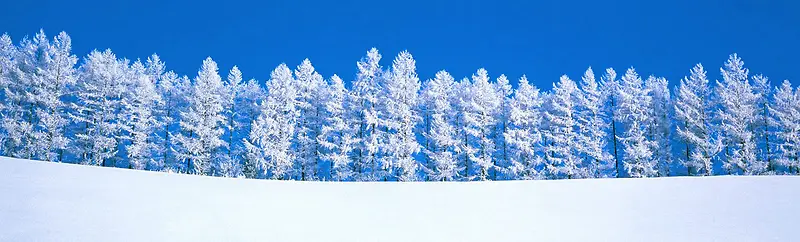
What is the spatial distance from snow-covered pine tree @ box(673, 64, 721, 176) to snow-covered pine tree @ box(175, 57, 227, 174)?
26.4 m

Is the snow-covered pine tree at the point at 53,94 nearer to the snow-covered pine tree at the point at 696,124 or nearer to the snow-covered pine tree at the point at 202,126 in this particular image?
the snow-covered pine tree at the point at 202,126

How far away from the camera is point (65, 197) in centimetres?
1076

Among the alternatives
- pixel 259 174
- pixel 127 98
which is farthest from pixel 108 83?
pixel 259 174

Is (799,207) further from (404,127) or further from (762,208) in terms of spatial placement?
(404,127)

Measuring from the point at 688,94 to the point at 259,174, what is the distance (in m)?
25.1

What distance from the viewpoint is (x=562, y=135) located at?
29.8m

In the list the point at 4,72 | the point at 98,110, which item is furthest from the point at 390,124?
the point at 4,72

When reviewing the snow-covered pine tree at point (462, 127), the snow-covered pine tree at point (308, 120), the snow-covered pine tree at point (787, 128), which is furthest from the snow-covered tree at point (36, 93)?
the snow-covered pine tree at point (787, 128)

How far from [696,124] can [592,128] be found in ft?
19.7

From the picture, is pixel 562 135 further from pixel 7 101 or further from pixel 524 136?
pixel 7 101

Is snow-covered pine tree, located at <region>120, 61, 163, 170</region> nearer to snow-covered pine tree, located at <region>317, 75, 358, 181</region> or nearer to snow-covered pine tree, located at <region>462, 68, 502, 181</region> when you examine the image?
snow-covered pine tree, located at <region>317, 75, 358, 181</region>

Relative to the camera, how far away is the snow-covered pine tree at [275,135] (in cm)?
2730

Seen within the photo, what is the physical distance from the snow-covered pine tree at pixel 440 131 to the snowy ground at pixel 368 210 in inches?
449

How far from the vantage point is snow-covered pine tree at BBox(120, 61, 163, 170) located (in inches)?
1118
